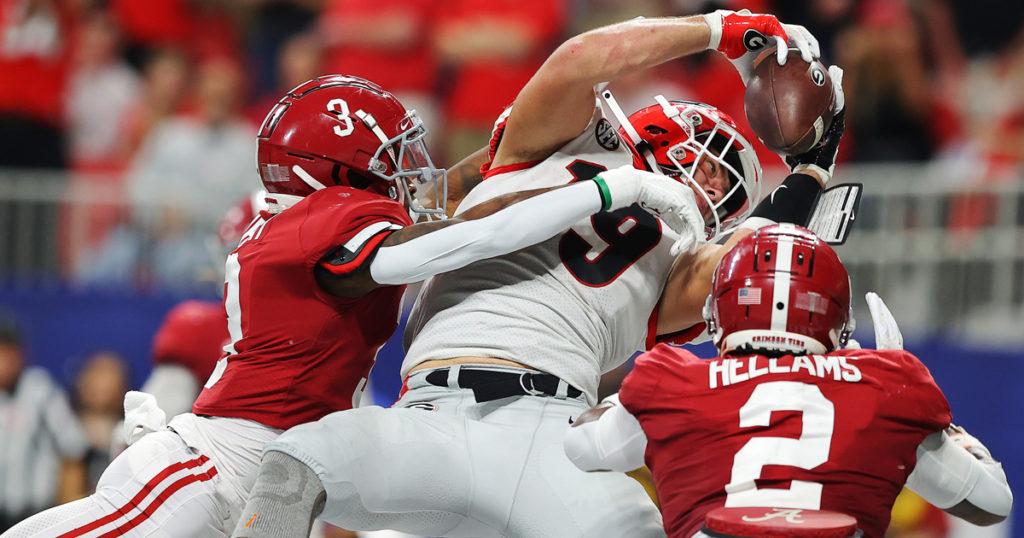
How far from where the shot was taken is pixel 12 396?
365 inches

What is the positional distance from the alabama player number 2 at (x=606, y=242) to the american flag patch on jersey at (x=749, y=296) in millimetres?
710

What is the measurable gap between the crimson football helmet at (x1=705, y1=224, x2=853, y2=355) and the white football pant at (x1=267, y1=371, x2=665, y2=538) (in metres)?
0.53

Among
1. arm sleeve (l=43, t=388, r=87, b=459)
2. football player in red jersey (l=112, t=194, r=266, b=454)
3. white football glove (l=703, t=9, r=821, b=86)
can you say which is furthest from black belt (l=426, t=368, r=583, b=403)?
arm sleeve (l=43, t=388, r=87, b=459)

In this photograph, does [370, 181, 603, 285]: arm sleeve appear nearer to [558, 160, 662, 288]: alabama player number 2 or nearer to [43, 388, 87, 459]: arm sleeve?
[558, 160, 662, 288]: alabama player number 2

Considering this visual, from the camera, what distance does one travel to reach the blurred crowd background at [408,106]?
7961 millimetres

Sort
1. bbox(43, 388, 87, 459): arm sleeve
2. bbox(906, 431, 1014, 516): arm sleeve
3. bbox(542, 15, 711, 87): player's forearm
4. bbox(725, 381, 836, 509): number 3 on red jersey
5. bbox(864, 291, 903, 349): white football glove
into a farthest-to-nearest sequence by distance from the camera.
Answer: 1. bbox(43, 388, 87, 459): arm sleeve
2. bbox(542, 15, 711, 87): player's forearm
3. bbox(864, 291, 903, 349): white football glove
4. bbox(906, 431, 1014, 516): arm sleeve
5. bbox(725, 381, 836, 509): number 3 on red jersey

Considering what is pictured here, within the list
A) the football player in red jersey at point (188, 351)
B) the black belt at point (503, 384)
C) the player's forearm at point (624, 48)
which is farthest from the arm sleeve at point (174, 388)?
the player's forearm at point (624, 48)

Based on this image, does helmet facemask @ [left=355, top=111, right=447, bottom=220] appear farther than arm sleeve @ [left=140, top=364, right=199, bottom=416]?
No

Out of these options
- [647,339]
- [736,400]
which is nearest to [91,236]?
[647,339]

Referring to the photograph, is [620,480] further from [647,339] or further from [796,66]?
[796,66]

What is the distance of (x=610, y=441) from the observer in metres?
3.65

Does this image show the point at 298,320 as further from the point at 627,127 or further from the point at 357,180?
the point at 627,127

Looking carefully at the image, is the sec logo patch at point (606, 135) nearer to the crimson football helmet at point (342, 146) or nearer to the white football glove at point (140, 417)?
the crimson football helmet at point (342, 146)

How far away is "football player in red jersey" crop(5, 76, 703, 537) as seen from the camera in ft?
13.1
